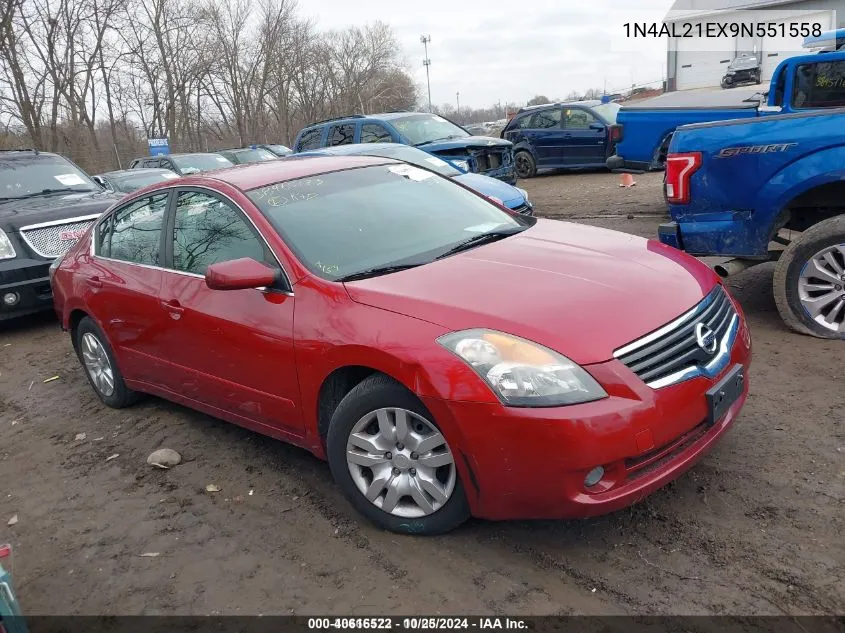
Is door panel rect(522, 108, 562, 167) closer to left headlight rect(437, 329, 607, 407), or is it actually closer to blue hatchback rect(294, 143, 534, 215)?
blue hatchback rect(294, 143, 534, 215)

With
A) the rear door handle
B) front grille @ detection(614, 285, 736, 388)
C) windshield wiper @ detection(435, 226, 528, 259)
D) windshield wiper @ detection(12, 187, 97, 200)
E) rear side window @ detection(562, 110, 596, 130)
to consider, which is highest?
rear side window @ detection(562, 110, 596, 130)

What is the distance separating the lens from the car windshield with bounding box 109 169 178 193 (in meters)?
12.7

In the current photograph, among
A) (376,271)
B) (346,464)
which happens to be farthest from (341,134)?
(346,464)

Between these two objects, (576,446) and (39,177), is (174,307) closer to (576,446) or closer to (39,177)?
(576,446)

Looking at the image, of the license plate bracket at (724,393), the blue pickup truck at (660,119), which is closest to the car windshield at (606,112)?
the blue pickup truck at (660,119)

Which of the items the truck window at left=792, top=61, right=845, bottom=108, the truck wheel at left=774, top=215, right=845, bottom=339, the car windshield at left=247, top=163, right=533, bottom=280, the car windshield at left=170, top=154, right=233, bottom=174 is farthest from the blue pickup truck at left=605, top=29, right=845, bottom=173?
the car windshield at left=170, top=154, right=233, bottom=174

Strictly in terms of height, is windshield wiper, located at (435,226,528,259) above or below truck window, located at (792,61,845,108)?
below

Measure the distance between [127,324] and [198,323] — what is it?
944mm

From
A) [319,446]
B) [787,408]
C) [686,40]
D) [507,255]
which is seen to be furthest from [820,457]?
[686,40]

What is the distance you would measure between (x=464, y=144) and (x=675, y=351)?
914 cm

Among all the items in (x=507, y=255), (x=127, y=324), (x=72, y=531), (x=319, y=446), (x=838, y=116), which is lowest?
(x=72, y=531)

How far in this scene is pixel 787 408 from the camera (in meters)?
3.87

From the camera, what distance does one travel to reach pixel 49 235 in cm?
745

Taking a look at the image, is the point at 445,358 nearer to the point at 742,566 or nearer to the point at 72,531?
the point at 742,566
